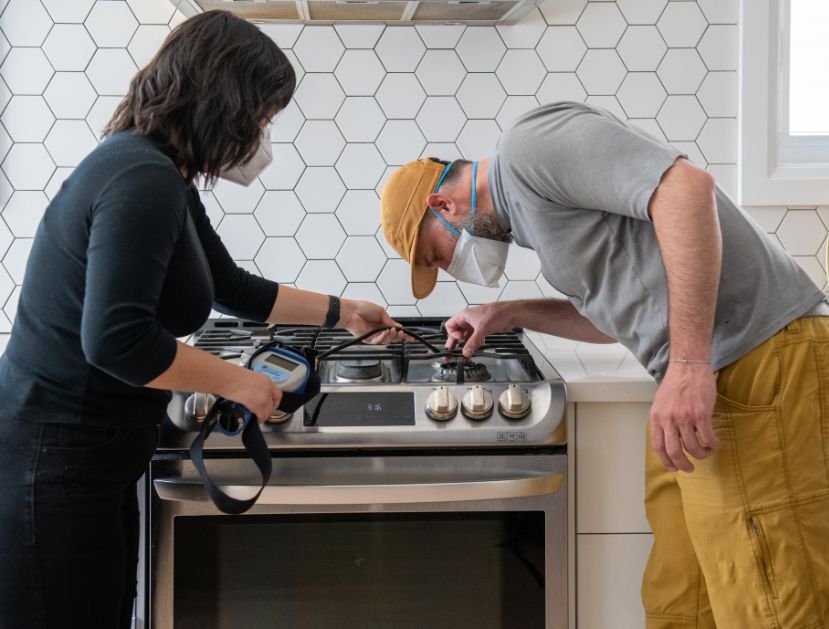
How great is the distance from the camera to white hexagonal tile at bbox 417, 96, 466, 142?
1941 millimetres

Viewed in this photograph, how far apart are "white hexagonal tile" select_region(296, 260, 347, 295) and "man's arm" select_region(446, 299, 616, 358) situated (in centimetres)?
48

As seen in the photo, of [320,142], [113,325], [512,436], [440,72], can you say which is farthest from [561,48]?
[113,325]

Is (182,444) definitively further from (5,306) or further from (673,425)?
(5,306)

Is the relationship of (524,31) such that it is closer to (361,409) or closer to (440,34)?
(440,34)

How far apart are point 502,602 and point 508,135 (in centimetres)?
75

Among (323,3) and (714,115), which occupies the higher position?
(323,3)

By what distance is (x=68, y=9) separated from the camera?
73.7 inches

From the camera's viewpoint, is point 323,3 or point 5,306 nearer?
point 323,3

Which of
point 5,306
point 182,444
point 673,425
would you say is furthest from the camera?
point 5,306

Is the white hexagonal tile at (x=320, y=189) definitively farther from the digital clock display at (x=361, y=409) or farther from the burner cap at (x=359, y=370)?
the digital clock display at (x=361, y=409)

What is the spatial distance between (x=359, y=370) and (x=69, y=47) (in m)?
1.09

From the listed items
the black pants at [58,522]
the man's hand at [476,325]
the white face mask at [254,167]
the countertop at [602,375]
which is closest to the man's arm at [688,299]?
the countertop at [602,375]

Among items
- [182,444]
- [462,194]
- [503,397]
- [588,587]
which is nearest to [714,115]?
[462,194]

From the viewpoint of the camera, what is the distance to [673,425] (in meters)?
1.10
